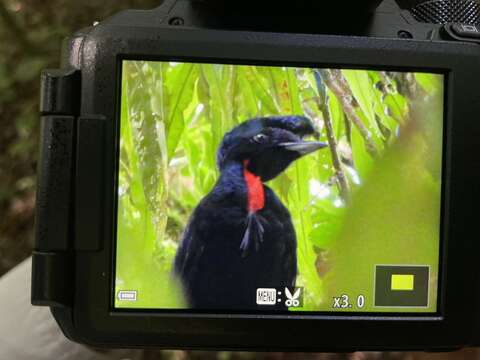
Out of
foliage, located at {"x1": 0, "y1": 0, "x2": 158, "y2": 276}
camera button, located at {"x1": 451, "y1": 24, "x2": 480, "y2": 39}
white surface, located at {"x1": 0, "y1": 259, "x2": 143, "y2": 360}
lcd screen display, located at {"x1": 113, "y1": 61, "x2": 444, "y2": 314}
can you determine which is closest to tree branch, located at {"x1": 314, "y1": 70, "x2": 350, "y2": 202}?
lcd screen display, located at {"x1": 113, "y1": 61, "x2": 444, "y2": 314}

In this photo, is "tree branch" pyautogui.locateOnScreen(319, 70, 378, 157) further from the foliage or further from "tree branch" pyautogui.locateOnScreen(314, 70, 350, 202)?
the foliage

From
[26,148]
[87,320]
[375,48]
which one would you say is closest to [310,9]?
[375,48]

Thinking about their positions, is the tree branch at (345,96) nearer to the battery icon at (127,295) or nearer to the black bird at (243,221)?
the black bird at (243,221)

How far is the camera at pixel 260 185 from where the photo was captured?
1.78ft

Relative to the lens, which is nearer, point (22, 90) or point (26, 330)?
point (26, 330)

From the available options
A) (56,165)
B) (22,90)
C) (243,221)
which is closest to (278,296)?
(243,221)

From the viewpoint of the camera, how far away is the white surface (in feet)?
2.24

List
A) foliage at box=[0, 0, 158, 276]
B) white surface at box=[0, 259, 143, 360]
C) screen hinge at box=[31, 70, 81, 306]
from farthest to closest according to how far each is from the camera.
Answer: foliage at box=[0, 0, 158, 276] < white surface at box=[0, 259, 143, 360] < screen hinge at box=[31, 70, 81, 306]

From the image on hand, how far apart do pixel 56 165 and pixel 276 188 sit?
16 centimetres

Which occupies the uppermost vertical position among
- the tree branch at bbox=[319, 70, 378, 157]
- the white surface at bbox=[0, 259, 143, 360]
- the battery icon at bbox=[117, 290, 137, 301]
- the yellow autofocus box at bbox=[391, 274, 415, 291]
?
the tree branch at bbox=[319, 70, 378, 157]

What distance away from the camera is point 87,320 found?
55 cm

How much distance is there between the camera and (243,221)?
21.5 inches

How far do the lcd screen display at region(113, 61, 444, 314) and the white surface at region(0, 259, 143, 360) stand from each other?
0.17 meters

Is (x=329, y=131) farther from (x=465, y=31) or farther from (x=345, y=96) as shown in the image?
(x=465, y=31)
